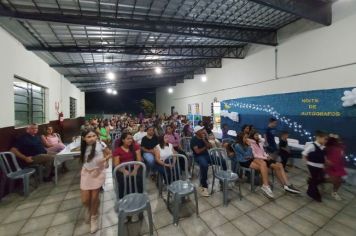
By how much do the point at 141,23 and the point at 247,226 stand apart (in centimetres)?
405

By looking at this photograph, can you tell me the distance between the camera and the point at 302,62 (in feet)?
15.9

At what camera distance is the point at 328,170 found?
3104 millimetres

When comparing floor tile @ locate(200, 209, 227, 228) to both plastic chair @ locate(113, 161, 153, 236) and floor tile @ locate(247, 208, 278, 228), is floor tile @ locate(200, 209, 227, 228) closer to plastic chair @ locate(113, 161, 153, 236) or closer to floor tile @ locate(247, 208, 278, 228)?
floor tile @ locate(247, 208, 278, 228)

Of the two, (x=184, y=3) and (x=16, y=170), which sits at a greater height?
(x=184, y=3)

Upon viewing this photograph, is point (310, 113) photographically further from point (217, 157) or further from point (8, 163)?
point (8, 163)

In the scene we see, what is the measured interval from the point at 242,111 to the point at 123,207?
5.77m

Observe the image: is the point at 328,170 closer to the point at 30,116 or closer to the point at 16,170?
the point at 16,170

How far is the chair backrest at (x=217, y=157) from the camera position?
338 centimetres

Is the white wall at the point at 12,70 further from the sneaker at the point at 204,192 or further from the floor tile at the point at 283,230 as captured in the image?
the floor tile at the point at 283,230

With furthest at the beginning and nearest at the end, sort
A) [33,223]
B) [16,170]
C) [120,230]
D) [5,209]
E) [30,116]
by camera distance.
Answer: [30,116], [16,170], [5,209], [33,223], [120,230]

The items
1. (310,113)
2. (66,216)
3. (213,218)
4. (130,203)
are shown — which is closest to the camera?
(130,203)

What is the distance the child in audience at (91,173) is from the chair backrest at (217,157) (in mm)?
1859

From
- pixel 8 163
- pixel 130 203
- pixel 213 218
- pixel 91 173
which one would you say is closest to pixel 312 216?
pixel 213 218

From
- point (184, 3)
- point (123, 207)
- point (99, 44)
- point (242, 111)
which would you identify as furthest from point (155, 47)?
point (123, 207)
